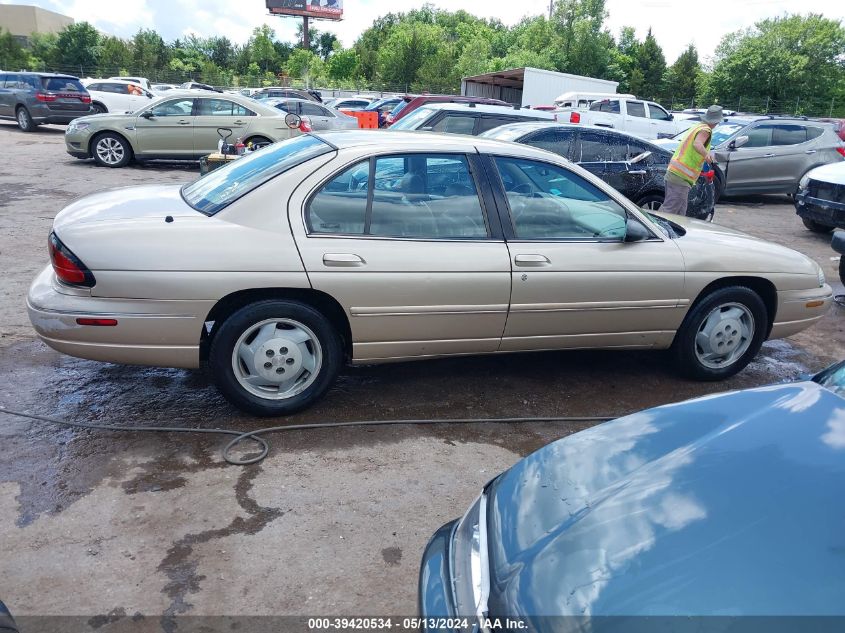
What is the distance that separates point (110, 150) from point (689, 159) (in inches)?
433

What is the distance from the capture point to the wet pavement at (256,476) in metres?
2.84

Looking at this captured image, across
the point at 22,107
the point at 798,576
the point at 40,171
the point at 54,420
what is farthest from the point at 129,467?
the point at 22,107

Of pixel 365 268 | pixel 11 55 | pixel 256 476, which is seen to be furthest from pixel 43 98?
pixel 11 55

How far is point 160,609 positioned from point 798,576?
220 cm

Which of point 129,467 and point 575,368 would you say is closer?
point 129,467

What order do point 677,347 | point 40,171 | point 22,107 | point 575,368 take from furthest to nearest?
point 22,107 < point 40,171 < point 575,368 < point 677,347

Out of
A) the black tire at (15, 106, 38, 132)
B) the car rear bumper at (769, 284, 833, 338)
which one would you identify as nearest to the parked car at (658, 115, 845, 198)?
the car rear bumper at (769, 284, 833, 338)

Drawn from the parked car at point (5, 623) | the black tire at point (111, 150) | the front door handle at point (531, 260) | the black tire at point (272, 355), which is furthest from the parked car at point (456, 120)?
the parked car at point (5, 623)

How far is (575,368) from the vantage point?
5.32 meters

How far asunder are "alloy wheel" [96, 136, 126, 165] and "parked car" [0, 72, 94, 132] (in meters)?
7.41

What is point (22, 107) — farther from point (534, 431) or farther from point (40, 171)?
point (534, 431)

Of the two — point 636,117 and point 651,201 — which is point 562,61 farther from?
point 651,201

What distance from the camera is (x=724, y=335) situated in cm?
500

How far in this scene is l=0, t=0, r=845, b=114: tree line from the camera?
4788 centimetres
